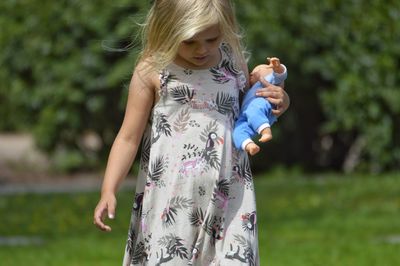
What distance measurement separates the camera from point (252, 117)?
4418 millimetres

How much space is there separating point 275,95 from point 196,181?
0.45 m

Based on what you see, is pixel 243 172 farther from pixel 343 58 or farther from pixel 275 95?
pixel 343 58

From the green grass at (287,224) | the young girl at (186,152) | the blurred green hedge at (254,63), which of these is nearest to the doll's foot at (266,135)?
the young girl at (186,152)

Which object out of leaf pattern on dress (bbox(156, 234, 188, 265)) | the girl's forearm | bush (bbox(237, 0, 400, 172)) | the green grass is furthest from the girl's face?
bush (bbox(237, 0, 400, 172))

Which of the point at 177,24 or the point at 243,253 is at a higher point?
the point at 177,24

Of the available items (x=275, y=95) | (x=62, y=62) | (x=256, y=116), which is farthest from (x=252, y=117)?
(x=62, y=62)

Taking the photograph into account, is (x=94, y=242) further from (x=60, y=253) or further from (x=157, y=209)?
(x=157, y=209)

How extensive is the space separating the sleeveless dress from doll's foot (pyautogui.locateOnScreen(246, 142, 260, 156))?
0.15 metres

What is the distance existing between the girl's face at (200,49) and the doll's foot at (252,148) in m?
0.37

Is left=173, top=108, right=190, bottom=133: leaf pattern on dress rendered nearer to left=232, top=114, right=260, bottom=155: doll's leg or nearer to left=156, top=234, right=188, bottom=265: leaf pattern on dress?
left=232, top=114, right=260, bottom=155: doll's leg

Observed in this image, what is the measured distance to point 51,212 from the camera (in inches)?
468

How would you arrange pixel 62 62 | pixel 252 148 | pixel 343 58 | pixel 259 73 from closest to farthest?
pixel 252 148
pixel 259 73
pixel 343 58
pixel 62 62

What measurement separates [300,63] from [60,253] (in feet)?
21.7

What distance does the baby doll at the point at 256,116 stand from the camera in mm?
4363
